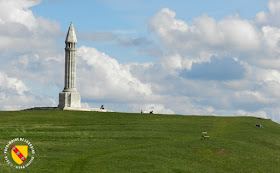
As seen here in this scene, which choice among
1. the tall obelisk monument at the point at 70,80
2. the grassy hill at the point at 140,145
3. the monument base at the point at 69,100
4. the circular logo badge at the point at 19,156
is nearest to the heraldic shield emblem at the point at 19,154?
the circular logo badge at the point at 19,156

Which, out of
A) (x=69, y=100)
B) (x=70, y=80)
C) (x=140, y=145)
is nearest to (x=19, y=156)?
(x=140, y=145)

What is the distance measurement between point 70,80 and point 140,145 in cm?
6931

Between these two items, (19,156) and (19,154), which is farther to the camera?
(19,154)

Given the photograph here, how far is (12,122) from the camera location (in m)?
82.4

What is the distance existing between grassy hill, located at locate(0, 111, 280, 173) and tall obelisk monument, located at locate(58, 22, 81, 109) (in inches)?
1112

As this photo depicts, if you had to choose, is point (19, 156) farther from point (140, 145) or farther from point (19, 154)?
point (140, 145)

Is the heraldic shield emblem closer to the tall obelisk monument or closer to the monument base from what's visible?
the monument base

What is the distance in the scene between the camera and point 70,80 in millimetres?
123250

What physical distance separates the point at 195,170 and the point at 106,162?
8.33 metres

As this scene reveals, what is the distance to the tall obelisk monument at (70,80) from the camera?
400 feet

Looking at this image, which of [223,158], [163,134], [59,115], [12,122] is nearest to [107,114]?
[59,115]

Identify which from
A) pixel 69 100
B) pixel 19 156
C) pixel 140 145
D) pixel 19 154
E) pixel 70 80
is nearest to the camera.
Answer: pixel 19 156

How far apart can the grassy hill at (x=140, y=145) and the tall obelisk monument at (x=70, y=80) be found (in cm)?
2825

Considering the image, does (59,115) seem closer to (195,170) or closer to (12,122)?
(12,122)
